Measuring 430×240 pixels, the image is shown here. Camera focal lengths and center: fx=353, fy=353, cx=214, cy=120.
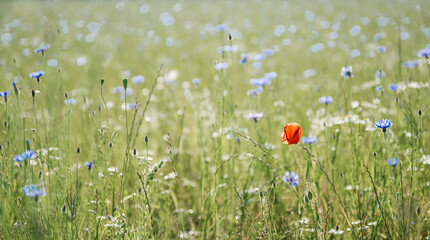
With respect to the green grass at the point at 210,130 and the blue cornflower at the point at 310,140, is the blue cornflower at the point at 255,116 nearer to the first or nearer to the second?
the green grass at the point at 210,130

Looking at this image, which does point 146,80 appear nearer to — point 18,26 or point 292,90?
point 292,90

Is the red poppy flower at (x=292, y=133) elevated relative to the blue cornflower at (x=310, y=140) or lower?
elevated

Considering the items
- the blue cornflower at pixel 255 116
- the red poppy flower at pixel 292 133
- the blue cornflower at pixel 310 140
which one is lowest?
the blue cornflower at pixel 310 140

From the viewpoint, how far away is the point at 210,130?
2.36 m

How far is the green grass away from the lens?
146 cm

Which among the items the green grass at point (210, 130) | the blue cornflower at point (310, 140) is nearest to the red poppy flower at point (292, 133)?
the green grass at point (210, 130)

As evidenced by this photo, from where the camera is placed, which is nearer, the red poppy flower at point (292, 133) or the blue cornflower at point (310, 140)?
the red poppy flower at point (292, 133)

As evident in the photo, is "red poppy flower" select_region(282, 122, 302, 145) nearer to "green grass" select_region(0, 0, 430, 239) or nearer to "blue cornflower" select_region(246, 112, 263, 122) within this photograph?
"green grass" select_region(0, 0, 430, 239)

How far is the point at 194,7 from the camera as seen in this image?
1035 centimetres

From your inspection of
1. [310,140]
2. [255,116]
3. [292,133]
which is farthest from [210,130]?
[292,133]

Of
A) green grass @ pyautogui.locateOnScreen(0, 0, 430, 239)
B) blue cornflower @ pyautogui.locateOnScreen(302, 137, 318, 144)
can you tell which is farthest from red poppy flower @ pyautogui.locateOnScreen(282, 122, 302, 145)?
blue cornflower @ pyautogui.locateOnScreen(302, 137, 318, 144)

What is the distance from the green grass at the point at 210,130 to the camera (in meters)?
1.46

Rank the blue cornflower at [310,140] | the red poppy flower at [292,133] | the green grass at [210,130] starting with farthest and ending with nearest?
the blue cornflower at [310,140], the green grass at [210,130], the red poppy flower at [292,133]

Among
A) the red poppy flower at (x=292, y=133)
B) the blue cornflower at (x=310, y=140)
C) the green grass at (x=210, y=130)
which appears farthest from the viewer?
the blue cornflower at (x=310, y=140)
